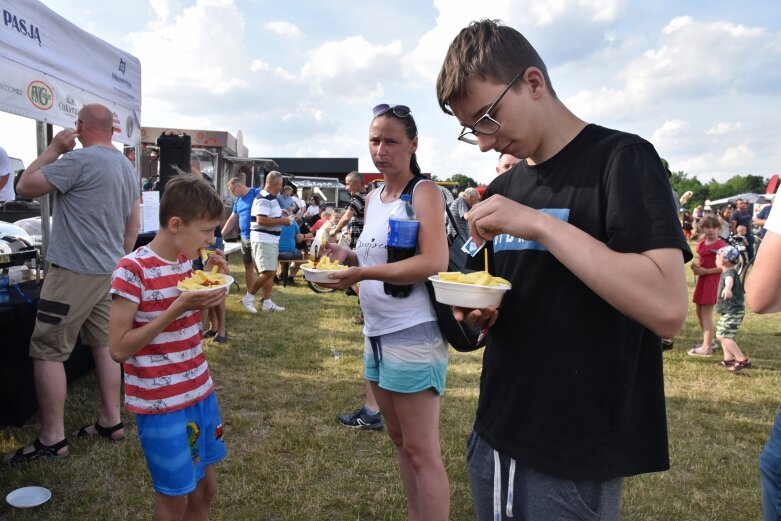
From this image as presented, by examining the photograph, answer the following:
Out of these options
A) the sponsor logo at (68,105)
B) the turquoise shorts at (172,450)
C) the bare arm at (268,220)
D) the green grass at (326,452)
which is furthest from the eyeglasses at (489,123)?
the bare arm at (268,220)

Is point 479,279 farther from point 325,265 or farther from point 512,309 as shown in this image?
point 325,265

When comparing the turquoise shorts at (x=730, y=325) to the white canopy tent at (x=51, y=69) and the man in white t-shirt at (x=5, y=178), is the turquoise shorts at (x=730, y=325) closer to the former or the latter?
the white canopy tent at (x=51, y=69)

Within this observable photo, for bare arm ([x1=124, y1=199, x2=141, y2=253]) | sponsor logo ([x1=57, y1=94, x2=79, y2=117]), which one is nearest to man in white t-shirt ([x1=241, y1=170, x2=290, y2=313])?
sponsor logo ([x1=57, y1=94, x2=79, y2=117])

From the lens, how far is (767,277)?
4.17 ft

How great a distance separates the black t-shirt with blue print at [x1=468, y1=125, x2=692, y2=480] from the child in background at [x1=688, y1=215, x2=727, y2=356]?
6.09 metres

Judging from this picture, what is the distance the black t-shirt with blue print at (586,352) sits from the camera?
120 centimetres

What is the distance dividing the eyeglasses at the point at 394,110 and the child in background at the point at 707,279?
5555 millimetres

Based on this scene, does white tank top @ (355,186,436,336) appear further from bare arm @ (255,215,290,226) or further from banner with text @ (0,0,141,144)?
bare arm @ (255,215,290,226)

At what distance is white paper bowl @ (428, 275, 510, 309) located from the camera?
1346 mm

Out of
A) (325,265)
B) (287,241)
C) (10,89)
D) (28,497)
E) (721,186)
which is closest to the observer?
(325,265)

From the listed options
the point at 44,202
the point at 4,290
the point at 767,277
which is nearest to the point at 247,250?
the point at 44,202

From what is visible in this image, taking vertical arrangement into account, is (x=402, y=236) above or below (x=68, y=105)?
below

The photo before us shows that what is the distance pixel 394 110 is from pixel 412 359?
3.53 ft

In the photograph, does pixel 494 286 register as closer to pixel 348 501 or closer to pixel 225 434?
pixel 348 501
